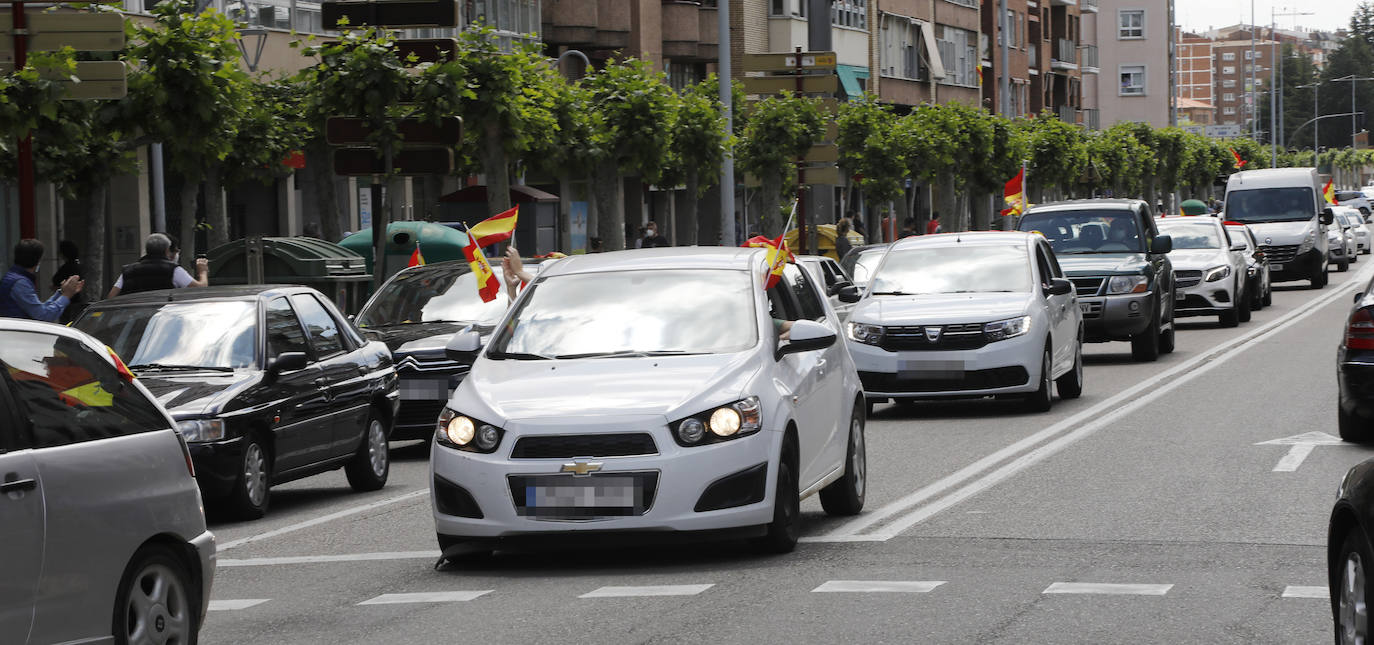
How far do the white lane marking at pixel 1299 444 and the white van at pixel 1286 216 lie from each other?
1251 inches

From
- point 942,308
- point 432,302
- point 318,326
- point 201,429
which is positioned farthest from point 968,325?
point 201,429

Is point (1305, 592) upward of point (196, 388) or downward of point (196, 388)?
downward

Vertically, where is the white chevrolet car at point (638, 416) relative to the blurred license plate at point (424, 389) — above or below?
above

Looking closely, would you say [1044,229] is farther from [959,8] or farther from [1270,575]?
[959,8]

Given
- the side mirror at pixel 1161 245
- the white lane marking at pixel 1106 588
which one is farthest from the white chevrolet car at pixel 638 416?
the side mirror at pixel 1161 245

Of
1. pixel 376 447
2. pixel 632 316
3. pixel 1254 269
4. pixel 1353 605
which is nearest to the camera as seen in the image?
pixel 1353 605

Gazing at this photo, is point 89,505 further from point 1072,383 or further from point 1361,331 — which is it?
point 1072,383

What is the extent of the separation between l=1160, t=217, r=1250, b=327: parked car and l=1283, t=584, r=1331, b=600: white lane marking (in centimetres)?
2408

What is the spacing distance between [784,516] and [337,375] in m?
5.01

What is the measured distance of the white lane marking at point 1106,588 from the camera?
29.7 ft

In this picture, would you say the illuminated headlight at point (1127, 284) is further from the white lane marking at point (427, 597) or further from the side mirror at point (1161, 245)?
the white lane marking at point (427, 597)

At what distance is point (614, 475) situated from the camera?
9750 mm

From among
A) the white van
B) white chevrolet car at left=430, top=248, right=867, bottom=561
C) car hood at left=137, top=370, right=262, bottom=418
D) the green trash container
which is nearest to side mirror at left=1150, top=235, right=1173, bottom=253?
the green trash container

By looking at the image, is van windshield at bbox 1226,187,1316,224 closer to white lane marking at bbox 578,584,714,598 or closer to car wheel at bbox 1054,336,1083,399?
car wheel at bbox 1054,336,1083,399
